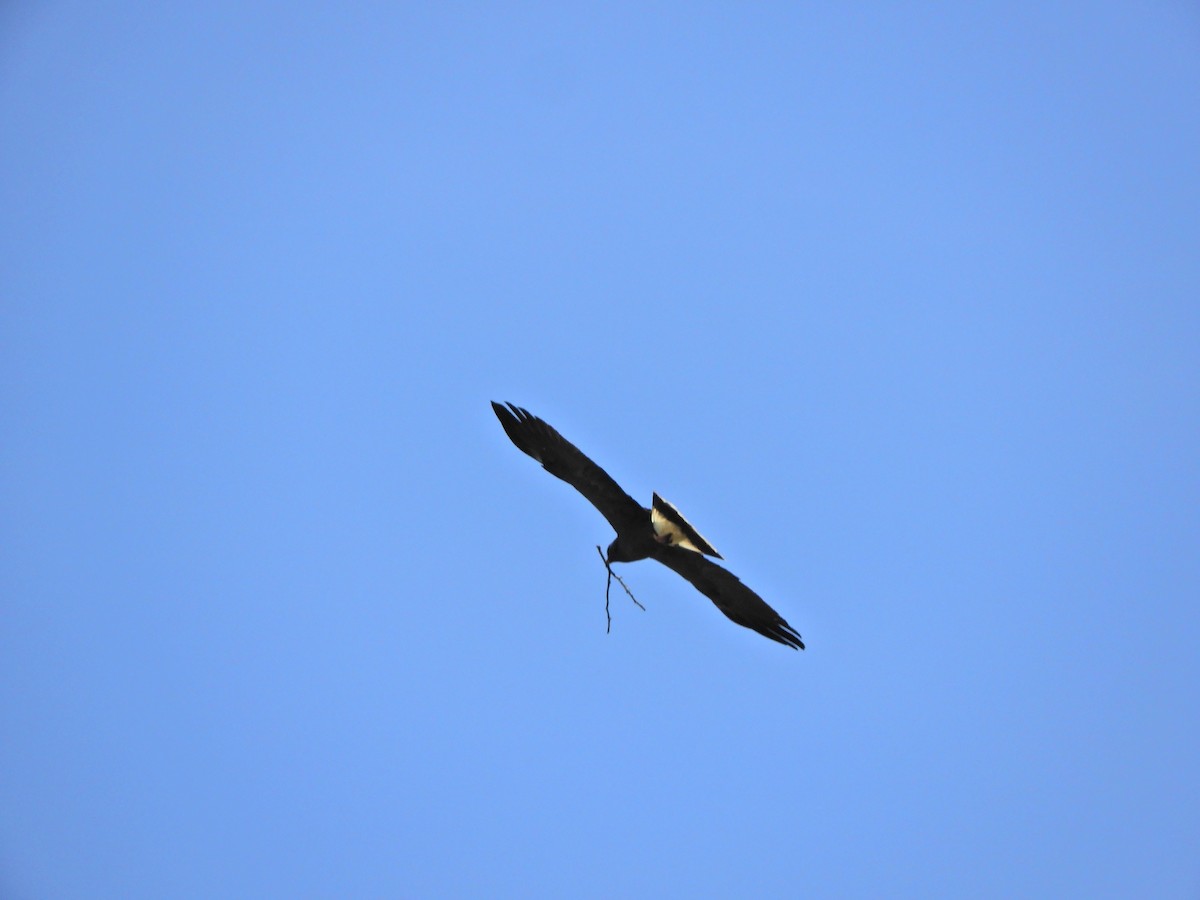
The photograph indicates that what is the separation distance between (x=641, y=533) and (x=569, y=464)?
1176 mm

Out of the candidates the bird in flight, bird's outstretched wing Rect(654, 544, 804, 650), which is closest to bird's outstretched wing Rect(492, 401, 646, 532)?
A: the bird in flight

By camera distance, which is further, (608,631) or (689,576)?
(689,576)

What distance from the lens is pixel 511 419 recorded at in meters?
12.7

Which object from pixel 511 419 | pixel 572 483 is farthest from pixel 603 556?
pixel 511 419

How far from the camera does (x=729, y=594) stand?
1304cm

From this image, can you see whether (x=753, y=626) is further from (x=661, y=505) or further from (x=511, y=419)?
(x=511, y=419)

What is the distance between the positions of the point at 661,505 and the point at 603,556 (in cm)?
126

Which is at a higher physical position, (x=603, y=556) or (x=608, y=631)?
(x=603, y=556)

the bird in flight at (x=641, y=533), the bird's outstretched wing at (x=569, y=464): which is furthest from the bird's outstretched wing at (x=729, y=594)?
the bird's outstretched wing at (x=569, y=464)

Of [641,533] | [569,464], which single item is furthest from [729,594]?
[569,464]

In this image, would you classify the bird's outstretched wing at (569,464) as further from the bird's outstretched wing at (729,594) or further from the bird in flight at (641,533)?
the bird's outstretched wing at (729,594)

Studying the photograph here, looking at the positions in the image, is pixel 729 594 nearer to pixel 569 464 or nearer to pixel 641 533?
pixel 641 533

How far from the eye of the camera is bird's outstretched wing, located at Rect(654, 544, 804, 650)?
12766mm

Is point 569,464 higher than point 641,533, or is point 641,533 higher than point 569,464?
point 569,464
